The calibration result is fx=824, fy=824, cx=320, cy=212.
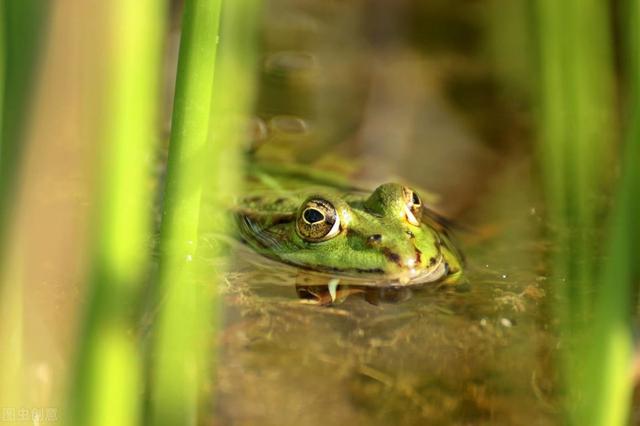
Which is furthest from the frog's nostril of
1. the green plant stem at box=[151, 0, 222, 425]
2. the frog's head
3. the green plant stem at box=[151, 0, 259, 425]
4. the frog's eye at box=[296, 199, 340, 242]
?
the green plant stem at box=[151, 0, 222, 425]

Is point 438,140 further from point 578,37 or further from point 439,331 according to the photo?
point 578,37

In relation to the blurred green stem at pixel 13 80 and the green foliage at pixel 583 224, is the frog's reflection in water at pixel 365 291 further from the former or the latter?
the blurred green stem at pixel 13 80

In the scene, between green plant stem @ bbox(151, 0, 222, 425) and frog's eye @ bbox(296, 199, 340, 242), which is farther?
frog's eye @ bbox(296, 199, 340, 242)

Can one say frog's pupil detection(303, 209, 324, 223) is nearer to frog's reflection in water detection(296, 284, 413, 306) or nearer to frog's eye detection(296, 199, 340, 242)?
frog's eye detection(296, 199, 340, 242)

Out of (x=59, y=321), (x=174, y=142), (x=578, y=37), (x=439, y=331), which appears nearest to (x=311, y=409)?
(x=439, y=331)

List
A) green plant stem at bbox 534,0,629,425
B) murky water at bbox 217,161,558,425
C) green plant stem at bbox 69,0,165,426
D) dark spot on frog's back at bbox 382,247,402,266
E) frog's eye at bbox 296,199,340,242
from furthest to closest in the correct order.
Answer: frog's eye at bbox 296,199,340,242 → dark spot on frog's back at bbox 382,247,402,266 → murky water at bbox 217,161,558,425 → green plant stem at bbox 534,0,629,425 → green plant stem at bbox 69,0,165,426

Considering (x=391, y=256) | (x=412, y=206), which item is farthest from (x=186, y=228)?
(x=412, y=206)

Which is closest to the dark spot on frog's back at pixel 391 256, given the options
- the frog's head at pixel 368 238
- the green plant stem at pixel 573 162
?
the frog's head at pixel 368 238
